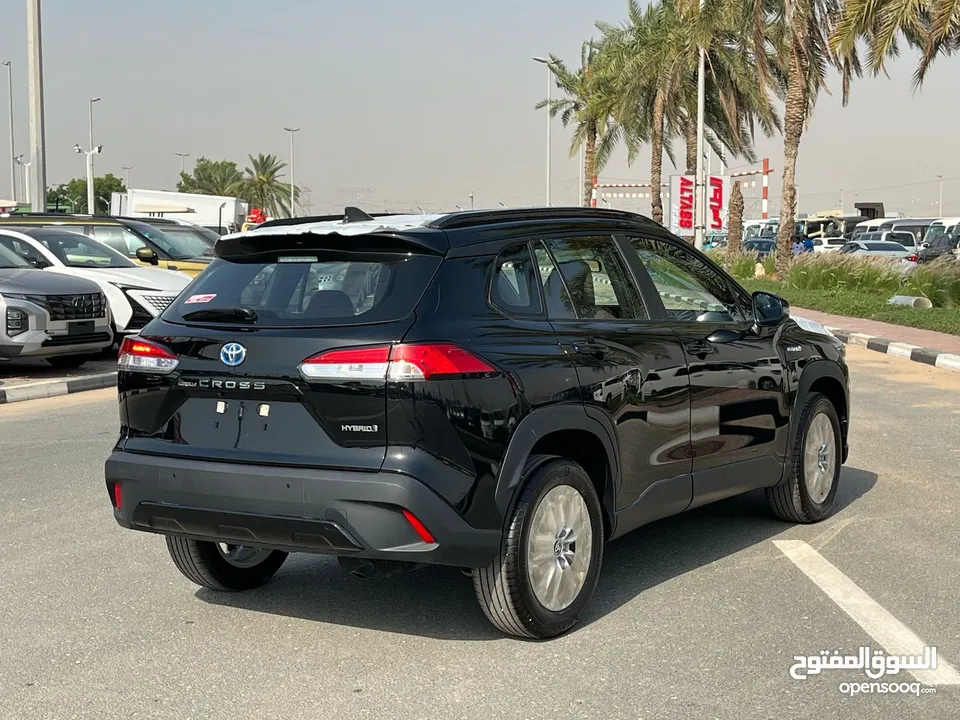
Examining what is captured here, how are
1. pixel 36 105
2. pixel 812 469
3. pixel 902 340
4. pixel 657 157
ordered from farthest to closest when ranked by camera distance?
1. pixel 657 157
2. pixel 36 105
3. pixel 902 340
4. pixel 812 469

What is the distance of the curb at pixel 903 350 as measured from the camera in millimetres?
15672

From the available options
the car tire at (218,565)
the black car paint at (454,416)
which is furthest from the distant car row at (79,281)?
the black car paint at (454,416)

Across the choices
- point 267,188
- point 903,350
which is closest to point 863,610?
point 903,350

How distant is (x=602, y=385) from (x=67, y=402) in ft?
30.1

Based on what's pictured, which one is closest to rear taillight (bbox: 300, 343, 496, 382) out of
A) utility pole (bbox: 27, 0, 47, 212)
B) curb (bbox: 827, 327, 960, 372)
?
curb (bbox: 827, 327, 960, 372)

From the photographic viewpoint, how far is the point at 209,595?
5.58 metres

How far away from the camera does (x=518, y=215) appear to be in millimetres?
5273

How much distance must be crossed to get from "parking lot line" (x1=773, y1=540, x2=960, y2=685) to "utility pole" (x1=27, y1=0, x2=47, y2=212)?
65.9 ft

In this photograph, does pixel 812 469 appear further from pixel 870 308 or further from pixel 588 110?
pixel 588 110

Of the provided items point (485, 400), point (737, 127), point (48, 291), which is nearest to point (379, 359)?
point (485, 400)

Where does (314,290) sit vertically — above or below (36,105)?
below

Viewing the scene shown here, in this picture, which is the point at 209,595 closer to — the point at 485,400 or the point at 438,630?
the point at 438,630

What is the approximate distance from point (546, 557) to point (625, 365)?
3.08 ft

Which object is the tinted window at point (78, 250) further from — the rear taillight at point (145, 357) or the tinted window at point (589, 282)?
the tinted window at point (589, 282)
